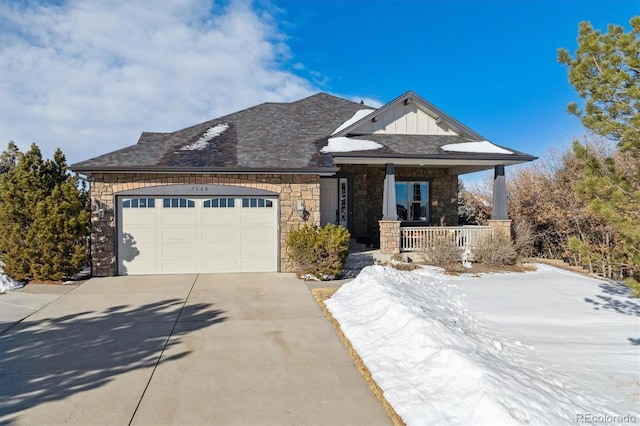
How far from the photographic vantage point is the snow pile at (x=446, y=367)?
3.38m

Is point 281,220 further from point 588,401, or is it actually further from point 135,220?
point 588,401

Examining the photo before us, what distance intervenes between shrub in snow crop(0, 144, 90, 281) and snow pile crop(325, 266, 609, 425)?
7.26 meters

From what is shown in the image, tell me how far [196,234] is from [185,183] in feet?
4.87

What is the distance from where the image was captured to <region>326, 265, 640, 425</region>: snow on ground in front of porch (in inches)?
137

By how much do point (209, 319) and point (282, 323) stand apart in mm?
1331

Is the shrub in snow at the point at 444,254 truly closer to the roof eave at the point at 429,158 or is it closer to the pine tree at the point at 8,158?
the roof eave at the point at 429,158

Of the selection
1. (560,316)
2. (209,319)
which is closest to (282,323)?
(209,319)

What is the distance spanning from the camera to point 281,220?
1063 centimetres

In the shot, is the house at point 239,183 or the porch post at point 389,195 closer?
the house at point 239,183

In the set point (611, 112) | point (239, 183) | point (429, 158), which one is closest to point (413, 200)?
point (429, 158)

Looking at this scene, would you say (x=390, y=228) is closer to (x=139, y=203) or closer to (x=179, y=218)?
(x=179, y=218)

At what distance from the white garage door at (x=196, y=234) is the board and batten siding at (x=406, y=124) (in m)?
5.22

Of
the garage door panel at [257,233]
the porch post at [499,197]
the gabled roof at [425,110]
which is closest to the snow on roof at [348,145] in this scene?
the gabled roof at [425,110]

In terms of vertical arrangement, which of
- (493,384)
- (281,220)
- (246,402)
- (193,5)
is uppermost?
(193,5)
